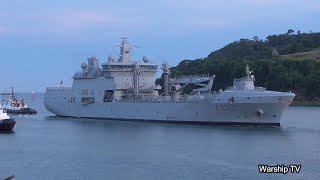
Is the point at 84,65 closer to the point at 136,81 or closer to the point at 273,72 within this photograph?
the point at 136,81

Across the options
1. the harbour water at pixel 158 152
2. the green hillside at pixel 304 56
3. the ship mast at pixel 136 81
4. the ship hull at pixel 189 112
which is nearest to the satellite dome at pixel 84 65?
the ship hull at pixel 189 112

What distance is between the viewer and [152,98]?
73.1 m

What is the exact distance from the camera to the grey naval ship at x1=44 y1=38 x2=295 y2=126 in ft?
202

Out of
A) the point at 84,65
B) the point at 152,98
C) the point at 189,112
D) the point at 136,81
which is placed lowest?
the point at 189,112

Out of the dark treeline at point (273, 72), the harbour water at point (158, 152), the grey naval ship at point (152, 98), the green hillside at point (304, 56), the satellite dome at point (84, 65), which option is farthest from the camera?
the green hillside at point (304, 56)

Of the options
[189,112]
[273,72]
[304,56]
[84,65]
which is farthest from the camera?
[304,56]

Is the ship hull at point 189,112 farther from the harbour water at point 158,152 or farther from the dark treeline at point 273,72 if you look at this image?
the dark treeline at point 273,72

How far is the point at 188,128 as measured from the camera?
62375 mm

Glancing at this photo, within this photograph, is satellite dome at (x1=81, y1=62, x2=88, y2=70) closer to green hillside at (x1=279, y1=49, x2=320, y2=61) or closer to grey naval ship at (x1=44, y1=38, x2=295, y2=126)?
grey naval ship at (x1=44, y1=38, x2=295, y2=126)

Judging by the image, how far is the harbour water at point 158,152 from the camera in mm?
36000

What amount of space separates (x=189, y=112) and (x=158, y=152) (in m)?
22.1

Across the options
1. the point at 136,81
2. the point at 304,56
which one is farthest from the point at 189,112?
the point at 304,56

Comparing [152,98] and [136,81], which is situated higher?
[136,81]

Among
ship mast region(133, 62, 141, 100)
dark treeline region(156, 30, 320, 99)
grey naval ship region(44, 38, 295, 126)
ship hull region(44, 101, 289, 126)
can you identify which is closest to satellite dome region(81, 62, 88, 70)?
grey naval ship region(44, 38, 295, 126)
